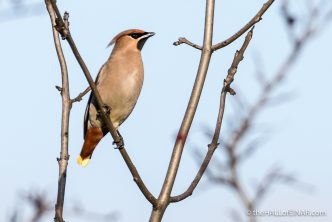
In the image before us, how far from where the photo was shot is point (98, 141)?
5.18m

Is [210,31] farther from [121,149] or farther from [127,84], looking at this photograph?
[127,84]

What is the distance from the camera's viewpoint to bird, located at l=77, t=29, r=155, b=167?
5051 millimetres

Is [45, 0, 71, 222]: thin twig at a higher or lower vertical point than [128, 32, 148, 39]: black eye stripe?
lower

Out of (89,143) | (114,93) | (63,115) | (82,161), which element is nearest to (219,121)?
(63,115)

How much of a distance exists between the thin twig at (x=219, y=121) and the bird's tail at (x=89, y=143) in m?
2.19

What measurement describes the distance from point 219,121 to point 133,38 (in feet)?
9.72

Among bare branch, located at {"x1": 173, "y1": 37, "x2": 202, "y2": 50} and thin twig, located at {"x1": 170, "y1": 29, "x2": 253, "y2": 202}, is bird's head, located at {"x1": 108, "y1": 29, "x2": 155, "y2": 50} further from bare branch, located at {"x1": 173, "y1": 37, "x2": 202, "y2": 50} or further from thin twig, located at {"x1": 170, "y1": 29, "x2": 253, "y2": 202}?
thin twig, located at {"x1": 170, "y1": 29, "x2": 253, "y2": 202}

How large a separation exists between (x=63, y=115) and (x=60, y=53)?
380 mm

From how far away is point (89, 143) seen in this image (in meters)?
5.15

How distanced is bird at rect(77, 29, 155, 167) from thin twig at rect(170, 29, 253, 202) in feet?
6.54

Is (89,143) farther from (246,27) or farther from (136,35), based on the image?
(246,27)

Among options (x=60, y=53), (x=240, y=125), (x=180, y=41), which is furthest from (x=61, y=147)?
(x=240, y=125)

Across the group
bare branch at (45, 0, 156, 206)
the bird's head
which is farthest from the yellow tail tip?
bare branch at (45, 0, 156, 206)

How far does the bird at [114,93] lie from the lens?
5051 millimetres
